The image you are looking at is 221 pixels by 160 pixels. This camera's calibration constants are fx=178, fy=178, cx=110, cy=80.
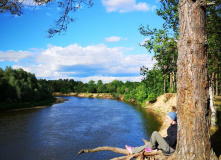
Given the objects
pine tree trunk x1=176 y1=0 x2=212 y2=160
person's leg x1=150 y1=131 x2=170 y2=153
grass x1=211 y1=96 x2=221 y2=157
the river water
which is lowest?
the river water

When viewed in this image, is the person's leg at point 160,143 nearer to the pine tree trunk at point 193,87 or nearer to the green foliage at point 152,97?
the pine tree trunk at point 193,87

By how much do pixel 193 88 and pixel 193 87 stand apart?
0.08 ft

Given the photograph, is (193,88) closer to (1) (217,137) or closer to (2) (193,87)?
(2) (193,87)

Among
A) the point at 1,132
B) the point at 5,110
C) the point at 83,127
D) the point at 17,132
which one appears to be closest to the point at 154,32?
the point at 83,127

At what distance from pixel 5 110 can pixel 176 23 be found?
115 ft

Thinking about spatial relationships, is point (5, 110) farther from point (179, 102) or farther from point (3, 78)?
point (179, 102)

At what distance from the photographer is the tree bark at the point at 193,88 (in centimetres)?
399

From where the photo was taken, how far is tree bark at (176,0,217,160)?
157 inches

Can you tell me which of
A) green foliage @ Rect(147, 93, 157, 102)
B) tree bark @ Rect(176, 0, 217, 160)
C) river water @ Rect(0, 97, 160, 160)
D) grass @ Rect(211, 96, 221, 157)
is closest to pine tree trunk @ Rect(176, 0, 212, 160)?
tree bark @ Rect(176, 0, 217, 160)

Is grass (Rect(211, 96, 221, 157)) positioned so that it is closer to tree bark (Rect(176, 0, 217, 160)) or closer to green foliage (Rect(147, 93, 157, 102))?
tree bark (Rect(176, 0, 217, 160))

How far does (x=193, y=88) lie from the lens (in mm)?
4047

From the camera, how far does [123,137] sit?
50.9 ft

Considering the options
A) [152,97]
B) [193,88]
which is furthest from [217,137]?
[152,97]

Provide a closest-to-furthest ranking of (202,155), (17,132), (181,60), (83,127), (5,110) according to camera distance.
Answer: (202,155), (181,60), (17,132), (83,127), (5,110)
